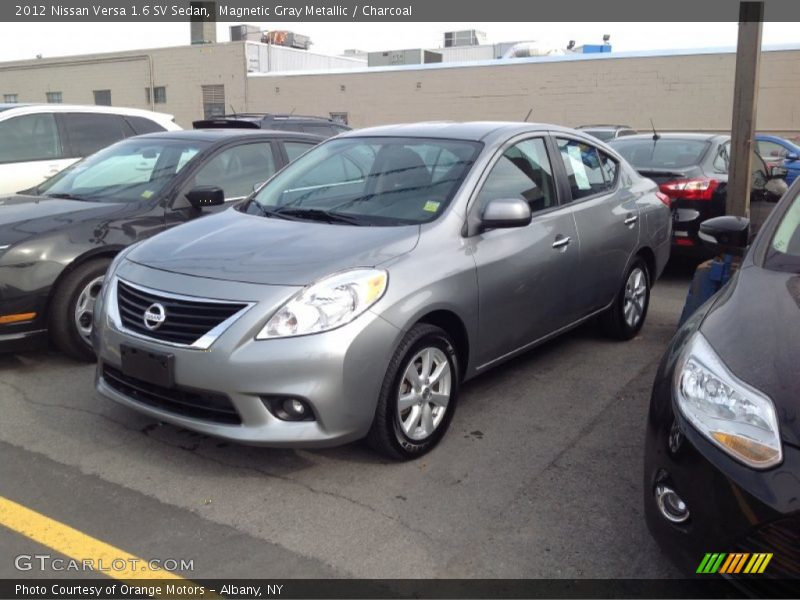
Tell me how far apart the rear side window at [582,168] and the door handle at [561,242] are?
402 mm

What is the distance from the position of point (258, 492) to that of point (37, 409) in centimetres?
179

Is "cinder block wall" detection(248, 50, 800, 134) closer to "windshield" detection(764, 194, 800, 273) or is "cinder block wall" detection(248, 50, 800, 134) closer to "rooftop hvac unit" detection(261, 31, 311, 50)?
"rooftop hvac unit" detection(261, 31, 311, 50)

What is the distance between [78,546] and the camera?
3.00 metres

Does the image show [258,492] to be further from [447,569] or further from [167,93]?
[167,93]

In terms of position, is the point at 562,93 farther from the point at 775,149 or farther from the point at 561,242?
the point at 561,242

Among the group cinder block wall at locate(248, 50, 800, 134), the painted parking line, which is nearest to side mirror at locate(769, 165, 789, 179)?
the painted parking line

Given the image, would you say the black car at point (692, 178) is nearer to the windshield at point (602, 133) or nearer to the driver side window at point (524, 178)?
the driver side window at point (524, 178)

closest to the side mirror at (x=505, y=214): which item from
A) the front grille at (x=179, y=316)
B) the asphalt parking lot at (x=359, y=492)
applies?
the asphalt parking lot at (x=359, y=492)

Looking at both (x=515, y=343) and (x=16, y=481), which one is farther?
(x=515, y=343)

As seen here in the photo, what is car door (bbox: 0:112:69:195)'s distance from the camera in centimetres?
770

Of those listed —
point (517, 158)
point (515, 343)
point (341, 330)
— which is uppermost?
point (517, 158)

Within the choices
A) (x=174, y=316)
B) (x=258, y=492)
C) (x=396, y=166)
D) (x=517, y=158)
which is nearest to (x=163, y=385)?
(x=174, y=316)

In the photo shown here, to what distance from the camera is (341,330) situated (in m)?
3.30

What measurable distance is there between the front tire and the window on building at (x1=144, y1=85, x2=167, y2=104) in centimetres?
3068
